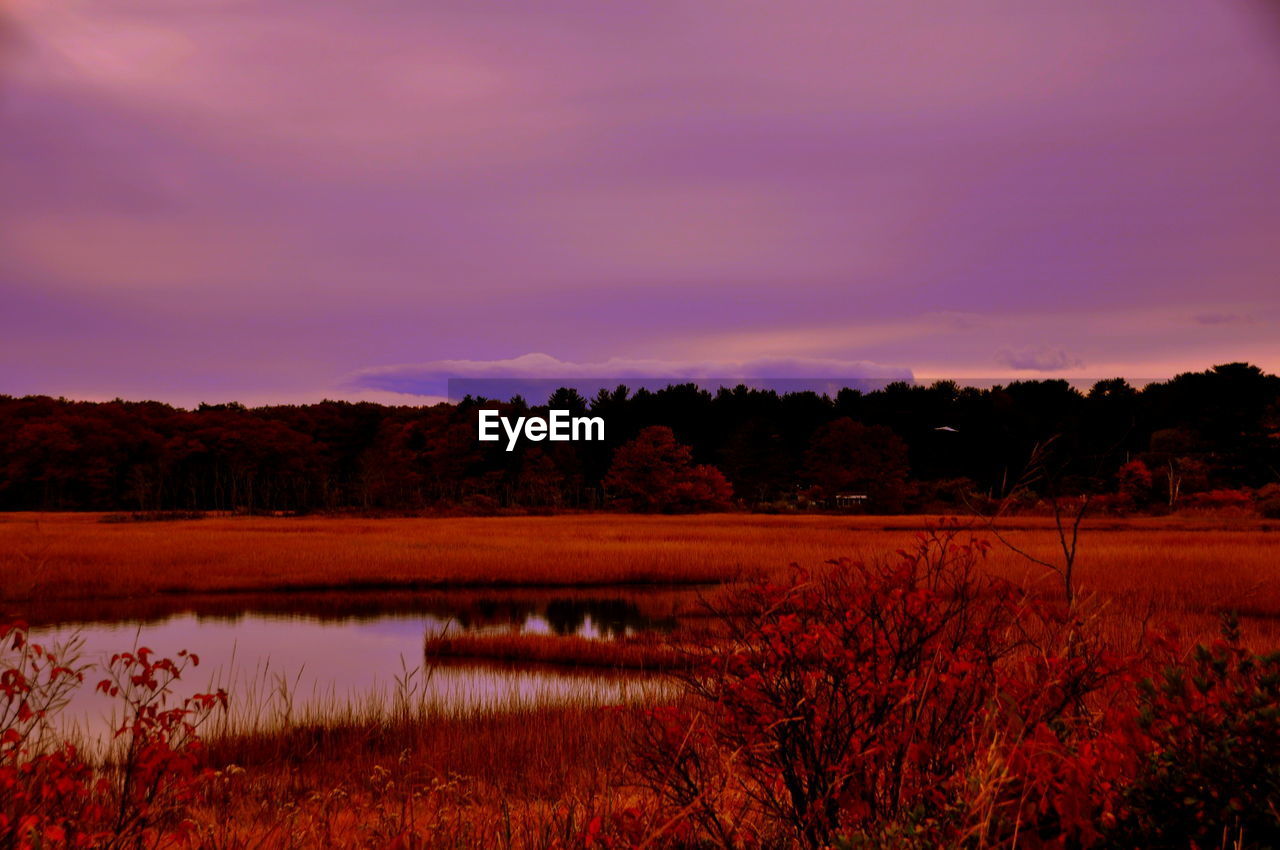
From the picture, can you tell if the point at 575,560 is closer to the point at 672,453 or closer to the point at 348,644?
the point at 348,644

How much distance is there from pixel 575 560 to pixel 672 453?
1902 inches

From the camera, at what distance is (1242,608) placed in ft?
63.9

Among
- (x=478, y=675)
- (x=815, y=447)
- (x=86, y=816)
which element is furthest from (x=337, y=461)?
(x=86, y=816)

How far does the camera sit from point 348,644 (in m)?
20.7

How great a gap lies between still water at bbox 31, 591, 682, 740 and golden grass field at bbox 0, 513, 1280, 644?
2712 millimetres

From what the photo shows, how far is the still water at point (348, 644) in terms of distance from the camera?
13578mm

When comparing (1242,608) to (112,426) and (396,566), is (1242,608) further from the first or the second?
(112,426)

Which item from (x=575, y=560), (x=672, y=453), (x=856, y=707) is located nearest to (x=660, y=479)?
(x=672, y=453)

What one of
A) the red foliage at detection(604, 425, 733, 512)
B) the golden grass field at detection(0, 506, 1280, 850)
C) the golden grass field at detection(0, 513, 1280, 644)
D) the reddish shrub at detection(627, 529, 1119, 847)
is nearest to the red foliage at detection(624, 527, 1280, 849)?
the reddish shrub at detection(627, 529, 1119, 847)

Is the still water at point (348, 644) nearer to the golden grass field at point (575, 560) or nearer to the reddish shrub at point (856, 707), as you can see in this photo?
the golden grass field at point (575, 560)

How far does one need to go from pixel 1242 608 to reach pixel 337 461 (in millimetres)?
103193

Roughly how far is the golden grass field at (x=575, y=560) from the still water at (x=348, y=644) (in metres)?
2.71

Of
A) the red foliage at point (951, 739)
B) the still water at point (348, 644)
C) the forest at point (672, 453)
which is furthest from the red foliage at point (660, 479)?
the red foliage at point (951, 739)

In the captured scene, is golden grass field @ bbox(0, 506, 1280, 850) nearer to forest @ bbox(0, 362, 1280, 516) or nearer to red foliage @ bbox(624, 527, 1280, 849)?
red foliage @ bbox(624, 527, 1280, 849)
